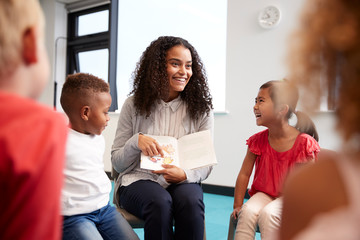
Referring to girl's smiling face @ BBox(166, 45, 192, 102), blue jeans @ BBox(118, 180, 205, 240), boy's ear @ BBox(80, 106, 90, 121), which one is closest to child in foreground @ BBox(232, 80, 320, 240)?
blue jeans @ BBox(118, 180, 205, 240)

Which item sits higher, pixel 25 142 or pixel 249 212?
pixel 25 142

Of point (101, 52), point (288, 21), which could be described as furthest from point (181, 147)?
point (101, 52)

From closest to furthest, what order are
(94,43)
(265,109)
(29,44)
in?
(29,44) → (265,109) → (94,43)

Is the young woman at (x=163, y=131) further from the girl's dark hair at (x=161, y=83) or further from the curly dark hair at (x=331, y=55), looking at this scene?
the curly dark hair at (x=331, y=55)

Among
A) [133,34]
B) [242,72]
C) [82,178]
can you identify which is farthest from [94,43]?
[82,178]

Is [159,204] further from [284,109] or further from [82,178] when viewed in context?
[284,109]

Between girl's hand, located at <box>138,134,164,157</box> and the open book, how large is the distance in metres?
0.02

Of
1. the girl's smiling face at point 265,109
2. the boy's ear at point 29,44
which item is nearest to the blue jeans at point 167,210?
the girl's smiling face at point 265,109

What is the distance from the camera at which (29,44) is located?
0.52 m

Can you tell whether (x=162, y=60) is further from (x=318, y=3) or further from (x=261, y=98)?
(x=318, y=3)

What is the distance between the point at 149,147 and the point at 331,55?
1133 millimetres

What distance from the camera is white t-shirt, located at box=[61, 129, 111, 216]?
1191mm

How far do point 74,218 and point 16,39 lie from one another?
2.71ft

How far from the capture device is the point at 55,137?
498 mm
